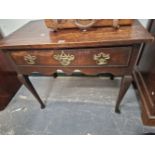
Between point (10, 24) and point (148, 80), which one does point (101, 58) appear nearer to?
point (148, 80)

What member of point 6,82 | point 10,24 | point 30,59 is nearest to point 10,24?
point 10,24

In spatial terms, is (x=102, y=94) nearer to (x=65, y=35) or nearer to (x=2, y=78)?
(x=65, y=35)

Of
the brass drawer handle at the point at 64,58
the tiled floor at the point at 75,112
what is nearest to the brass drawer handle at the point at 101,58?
the brass drawer handle at the point at 64,58

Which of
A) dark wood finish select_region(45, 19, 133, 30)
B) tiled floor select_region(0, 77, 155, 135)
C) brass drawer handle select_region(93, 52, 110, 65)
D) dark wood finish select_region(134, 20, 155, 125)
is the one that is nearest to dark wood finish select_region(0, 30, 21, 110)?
tiled floor select_region(0, 77, 155, 135)

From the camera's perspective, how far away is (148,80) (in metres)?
1.09

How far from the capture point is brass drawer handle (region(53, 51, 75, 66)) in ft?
2.60

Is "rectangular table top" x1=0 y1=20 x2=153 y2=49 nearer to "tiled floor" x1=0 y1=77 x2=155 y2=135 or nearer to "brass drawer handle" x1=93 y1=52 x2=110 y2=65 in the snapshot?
"brass drawer handle" x1=93 y1=52 x2=110 y2=65

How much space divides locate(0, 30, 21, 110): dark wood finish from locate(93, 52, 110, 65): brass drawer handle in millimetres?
910

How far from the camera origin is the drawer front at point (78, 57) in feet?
2.48

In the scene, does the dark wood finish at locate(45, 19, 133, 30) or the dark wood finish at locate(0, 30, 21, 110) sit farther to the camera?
the dark wood finish at locate(0, 30, 21, 110)

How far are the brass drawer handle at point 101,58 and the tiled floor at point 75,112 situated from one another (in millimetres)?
567
